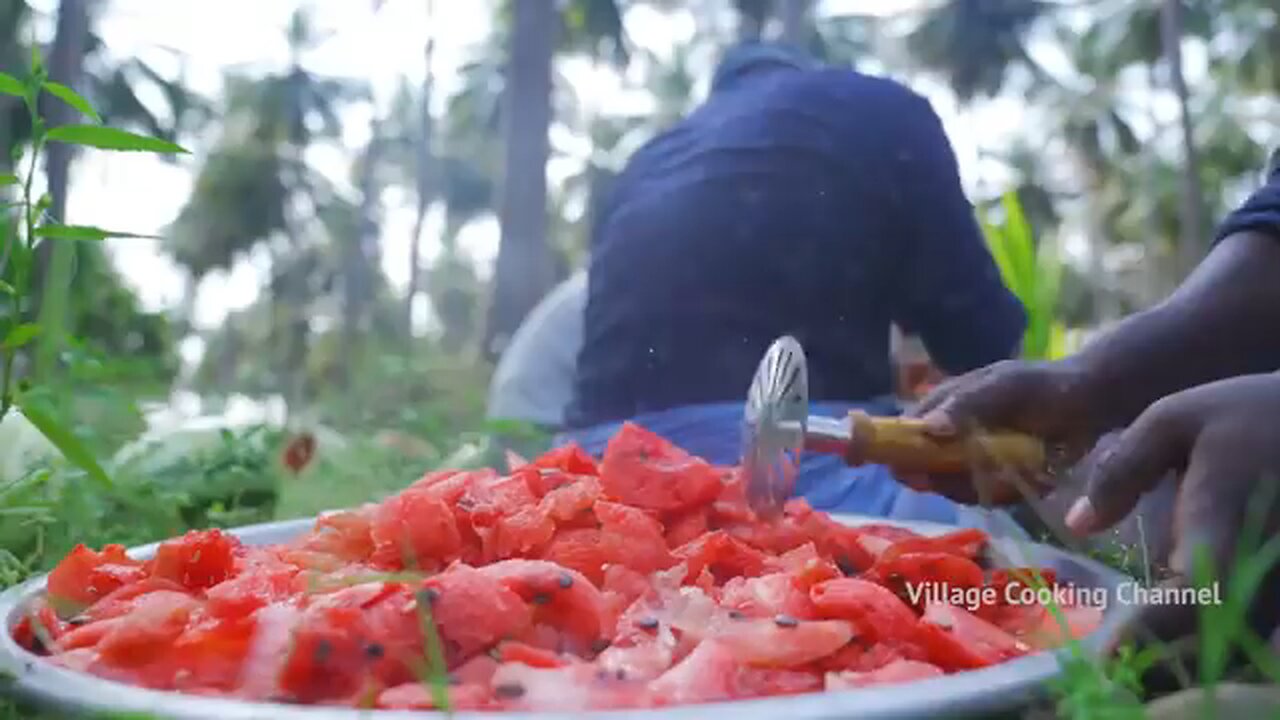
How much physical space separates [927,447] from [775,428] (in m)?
0.16

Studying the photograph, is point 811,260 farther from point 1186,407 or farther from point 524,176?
point 524,176

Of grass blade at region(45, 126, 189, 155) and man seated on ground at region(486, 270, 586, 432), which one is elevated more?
grass blade at region(45, 126, 189, 155)

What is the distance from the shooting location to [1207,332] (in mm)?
1418

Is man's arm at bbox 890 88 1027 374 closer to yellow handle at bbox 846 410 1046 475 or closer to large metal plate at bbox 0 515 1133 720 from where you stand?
yellow handle at bbox 846 410 1046 475

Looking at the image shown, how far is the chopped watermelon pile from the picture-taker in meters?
0.88

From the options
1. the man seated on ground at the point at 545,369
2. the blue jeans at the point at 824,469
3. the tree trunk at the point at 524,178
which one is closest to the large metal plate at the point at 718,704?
the blue jeans at the point at 824,469

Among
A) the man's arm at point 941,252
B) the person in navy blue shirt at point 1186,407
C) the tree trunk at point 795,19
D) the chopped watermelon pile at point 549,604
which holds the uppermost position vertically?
the tree trunk at point 795,19

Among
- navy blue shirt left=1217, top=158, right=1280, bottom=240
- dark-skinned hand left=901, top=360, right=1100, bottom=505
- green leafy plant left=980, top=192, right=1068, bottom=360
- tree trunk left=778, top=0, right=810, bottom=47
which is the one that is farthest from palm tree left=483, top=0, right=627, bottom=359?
dark-skinned hand left=901, top=360, right=1100, bottom=505

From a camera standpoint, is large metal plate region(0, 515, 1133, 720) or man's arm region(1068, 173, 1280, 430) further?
man's arm region(1068, 173, 1280, 430)

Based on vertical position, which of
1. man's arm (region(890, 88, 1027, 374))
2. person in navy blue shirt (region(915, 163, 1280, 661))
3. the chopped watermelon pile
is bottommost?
the chopped watermelon pile

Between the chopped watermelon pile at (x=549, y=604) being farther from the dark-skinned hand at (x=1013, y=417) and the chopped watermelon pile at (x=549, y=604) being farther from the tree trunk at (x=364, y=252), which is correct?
the tree trunk at (x=364, y=252)

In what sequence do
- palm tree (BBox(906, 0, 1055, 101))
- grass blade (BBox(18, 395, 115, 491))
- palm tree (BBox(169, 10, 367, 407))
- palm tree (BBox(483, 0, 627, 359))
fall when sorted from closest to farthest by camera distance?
1. grass blade (BBox(18, 395, 115, 491))
2. palm tree (BBox(483, 0, 627, 359))
3. palm tree (BBox(906, 0, 1055, 101))
4. palm tree (BBox(169, 10, 367, 407))

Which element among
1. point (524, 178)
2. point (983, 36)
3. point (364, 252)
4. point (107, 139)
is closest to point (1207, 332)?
point (107, 139)

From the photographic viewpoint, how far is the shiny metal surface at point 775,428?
121 cm
